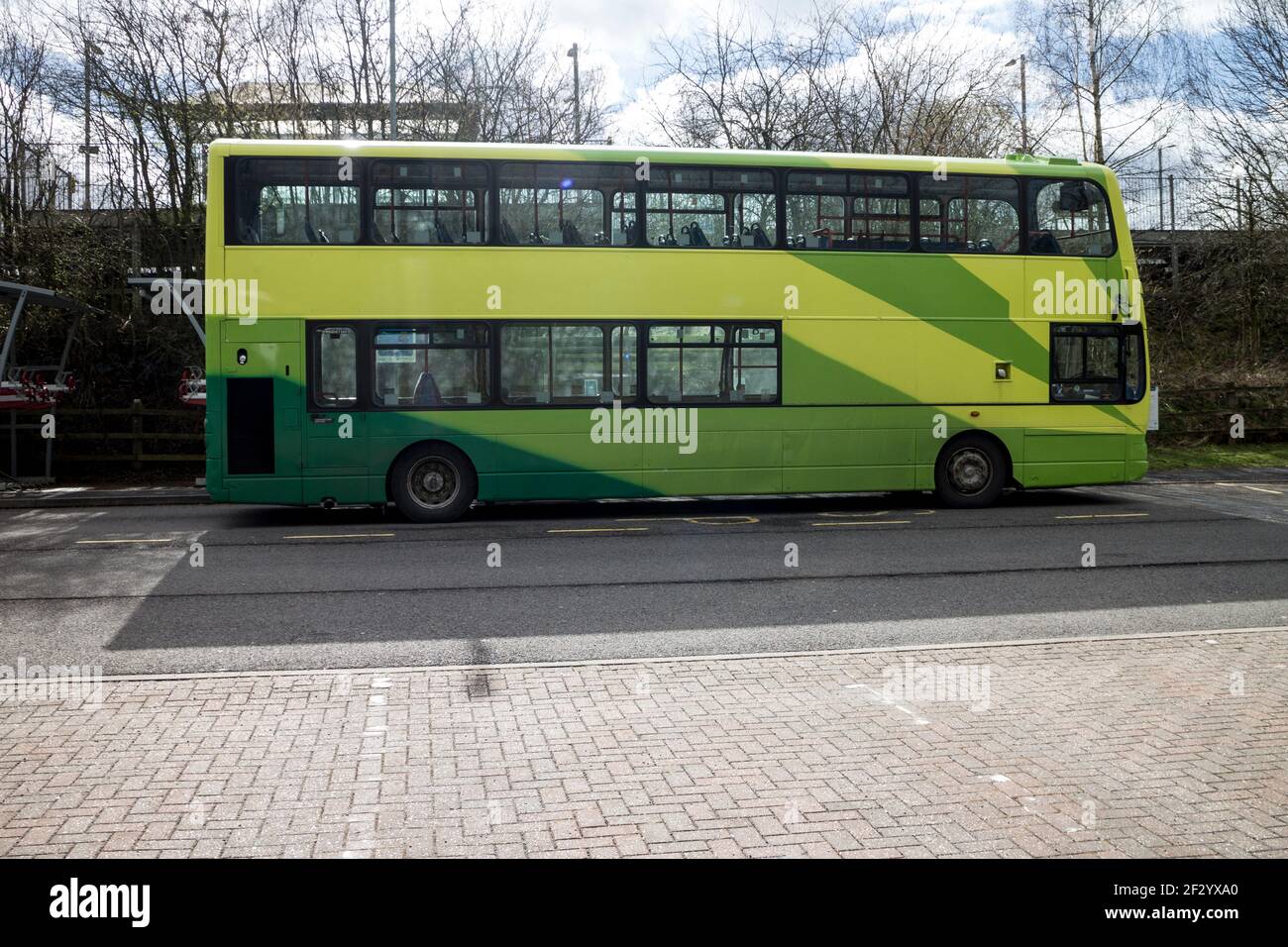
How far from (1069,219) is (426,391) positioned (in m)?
8.81

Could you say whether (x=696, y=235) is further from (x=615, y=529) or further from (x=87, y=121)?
(x=87, y=121)

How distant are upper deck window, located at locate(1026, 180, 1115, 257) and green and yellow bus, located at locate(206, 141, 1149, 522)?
0.10ft

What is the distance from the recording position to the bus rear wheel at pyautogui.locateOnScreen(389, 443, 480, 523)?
1536 cm

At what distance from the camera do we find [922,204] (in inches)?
639

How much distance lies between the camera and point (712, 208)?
1573 cm

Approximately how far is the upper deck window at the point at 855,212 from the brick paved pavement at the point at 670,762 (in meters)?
9.29

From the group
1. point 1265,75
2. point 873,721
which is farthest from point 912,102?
point 873,721

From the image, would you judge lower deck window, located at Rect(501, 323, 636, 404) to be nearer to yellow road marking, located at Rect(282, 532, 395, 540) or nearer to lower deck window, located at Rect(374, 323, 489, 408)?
lower deck window, located at Rect(374, 323, 489, 408)

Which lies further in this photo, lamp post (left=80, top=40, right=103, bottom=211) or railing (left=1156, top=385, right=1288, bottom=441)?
railing (left=1156, top=385, right=1288, bottom=441)

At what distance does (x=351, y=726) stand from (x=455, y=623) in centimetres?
300

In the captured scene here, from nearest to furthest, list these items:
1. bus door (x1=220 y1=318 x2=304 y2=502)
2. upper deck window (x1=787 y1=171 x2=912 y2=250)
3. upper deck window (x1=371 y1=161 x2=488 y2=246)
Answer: bus door (x1=220 y1=318 x2=304 y2=502)
upper deck window (x1=371 y1=161 x2=488 y2=246)
upper deck window (x1=787 y1=171 x2=912 y2=250)

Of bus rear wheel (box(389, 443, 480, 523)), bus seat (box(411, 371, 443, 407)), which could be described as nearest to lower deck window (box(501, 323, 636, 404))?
bus seat (box(411, 371, 443, 407))

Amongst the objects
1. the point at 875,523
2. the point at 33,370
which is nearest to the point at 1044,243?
the point at 875,523
